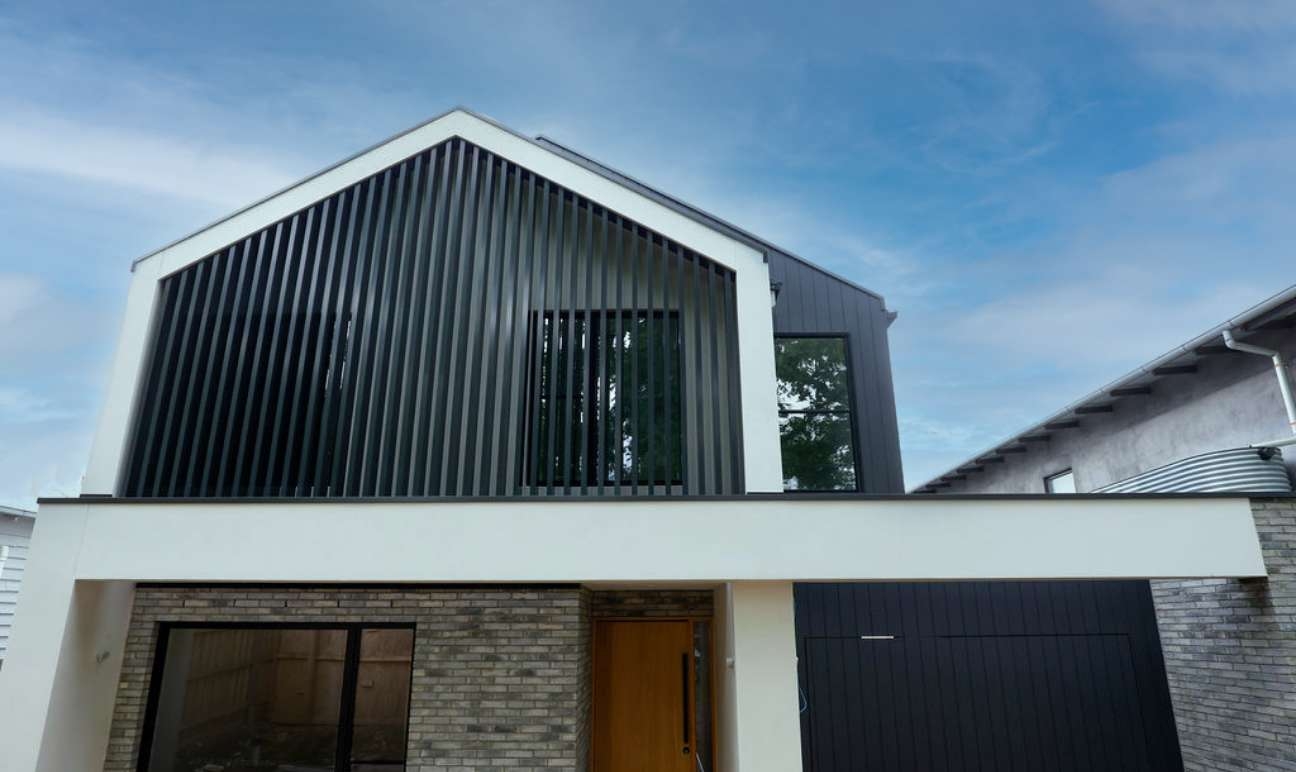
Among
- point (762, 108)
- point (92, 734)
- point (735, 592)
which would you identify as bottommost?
point (92, 734)

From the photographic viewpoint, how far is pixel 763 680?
4.77m

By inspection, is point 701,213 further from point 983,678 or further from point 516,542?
point 983,678

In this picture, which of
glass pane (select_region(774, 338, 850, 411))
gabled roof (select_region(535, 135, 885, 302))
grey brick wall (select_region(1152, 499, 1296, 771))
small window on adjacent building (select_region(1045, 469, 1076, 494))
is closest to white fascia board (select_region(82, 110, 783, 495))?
gabled roof (select_region(535, 135, 885, 302))

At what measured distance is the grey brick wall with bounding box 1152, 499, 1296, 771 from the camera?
4984mm

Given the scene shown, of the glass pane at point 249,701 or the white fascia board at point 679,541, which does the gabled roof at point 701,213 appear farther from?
the glass pane at point 249,701

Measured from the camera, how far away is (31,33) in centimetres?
769

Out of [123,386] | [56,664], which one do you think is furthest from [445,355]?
[56,664]

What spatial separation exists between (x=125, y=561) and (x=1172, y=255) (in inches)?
660

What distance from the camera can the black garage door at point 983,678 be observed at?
273 inches

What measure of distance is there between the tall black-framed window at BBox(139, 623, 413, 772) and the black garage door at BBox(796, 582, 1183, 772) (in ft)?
14.1

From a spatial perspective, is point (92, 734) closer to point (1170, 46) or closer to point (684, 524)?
point (684, 524)

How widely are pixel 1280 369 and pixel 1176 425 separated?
1.81m

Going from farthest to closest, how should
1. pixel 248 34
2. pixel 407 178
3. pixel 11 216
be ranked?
1. pixel 11 216
2. pixel 248 34
3. pixel 407 178

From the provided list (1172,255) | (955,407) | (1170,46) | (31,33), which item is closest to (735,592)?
(31,33)
